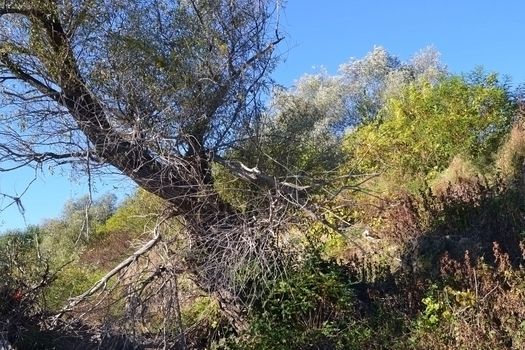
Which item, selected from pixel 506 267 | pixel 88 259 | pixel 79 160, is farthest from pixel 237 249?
pixel 88 259

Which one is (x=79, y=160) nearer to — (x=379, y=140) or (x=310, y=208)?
(x=310, y=208)

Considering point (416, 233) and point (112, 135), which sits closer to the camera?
point (112, 135)

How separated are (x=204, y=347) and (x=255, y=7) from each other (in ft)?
14.6

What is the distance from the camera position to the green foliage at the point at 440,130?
14.2 m

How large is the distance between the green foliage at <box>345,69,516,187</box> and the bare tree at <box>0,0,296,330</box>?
5.13 meters

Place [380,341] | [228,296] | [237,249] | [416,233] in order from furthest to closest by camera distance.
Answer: [416,233] < [228,296] < [237,249] < [380,341]

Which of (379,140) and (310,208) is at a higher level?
(379,140)

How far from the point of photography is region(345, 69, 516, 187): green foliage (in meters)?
14.2

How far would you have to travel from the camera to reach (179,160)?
330 inches

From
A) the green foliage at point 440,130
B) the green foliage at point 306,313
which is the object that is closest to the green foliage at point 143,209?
the green foliage at point 306,313

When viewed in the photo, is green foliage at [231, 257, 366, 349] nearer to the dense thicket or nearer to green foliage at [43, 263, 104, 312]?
the dense thicket

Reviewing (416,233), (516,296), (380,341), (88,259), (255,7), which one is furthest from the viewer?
(88,259)

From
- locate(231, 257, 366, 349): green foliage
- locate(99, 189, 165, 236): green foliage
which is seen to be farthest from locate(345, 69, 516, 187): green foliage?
locate(231, 257, 366, 349): green foliage

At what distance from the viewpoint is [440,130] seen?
14469mm
